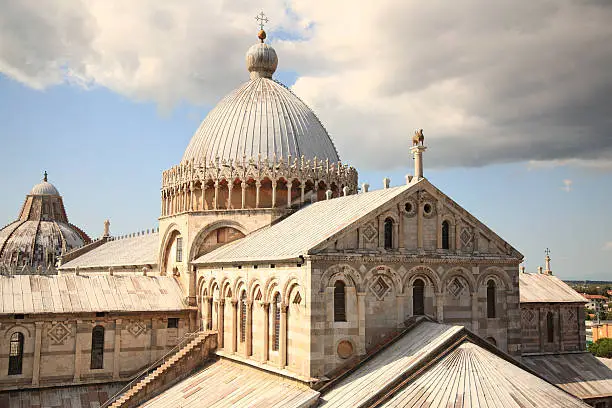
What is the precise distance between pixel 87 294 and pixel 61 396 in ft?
20.5

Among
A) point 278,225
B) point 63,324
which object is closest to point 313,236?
point 278,225

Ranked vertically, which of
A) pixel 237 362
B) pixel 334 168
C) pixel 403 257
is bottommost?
pixel 237 362

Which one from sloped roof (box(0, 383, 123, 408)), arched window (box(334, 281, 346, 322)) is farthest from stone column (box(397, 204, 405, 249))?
sloped roof (box(0, 383, 123, 408))

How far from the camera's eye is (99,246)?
267 ft

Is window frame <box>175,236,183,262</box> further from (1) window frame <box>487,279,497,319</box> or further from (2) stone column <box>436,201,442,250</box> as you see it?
(1) window frame <box>487,279,497,319</box>

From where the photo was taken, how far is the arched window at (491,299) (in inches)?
1369

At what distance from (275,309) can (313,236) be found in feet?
13.8

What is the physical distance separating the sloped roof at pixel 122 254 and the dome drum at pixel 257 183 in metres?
8.56

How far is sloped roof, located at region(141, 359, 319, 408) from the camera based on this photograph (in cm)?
2977

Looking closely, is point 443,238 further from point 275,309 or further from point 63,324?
point 63,324

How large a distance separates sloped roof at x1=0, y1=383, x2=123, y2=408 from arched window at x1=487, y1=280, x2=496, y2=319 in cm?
2169

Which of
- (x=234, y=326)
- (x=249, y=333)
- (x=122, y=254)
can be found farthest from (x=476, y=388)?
(x=122, y=254)

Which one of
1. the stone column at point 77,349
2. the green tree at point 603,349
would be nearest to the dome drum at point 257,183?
the stone column at point 77,349

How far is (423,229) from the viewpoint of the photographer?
109 feet
